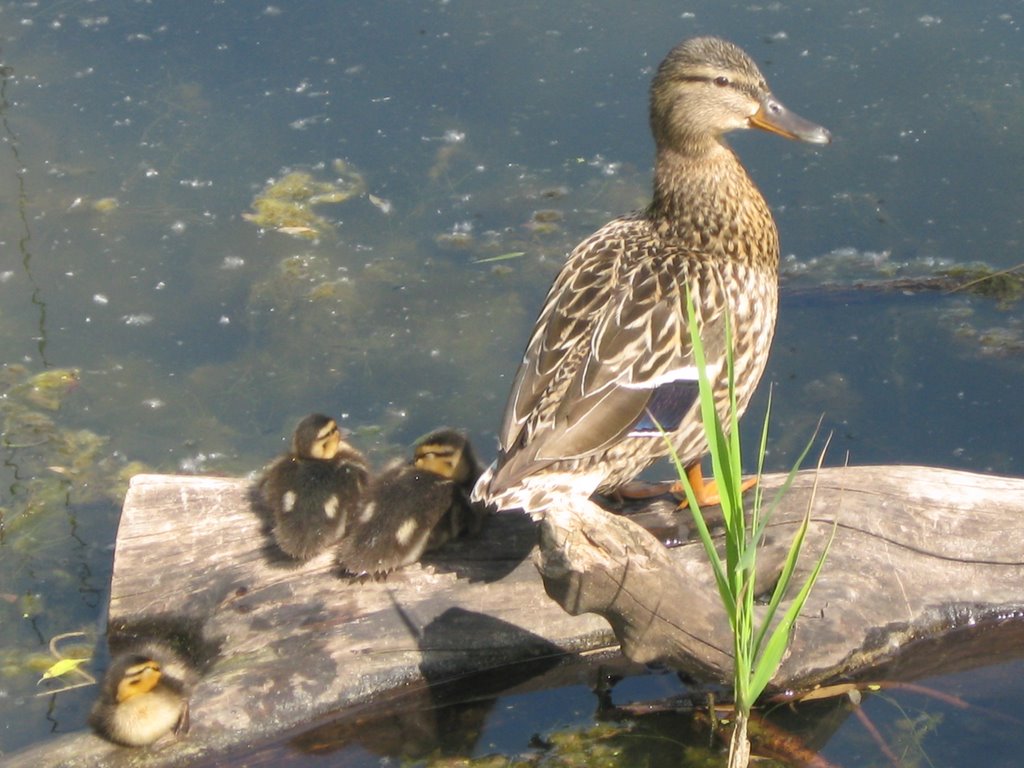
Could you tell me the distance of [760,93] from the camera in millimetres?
3941

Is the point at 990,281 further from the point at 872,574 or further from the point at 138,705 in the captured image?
the point at 138,705

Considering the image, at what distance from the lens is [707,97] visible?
3887mm

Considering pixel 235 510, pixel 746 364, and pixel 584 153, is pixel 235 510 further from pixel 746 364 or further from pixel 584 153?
pixel 584 153

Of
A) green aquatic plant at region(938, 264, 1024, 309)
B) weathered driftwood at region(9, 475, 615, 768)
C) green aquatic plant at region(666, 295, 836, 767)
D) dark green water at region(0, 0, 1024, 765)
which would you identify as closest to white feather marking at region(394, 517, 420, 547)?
weathered driftwood at region(9, 475, 615, 768)

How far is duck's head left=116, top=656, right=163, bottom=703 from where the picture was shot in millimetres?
3068

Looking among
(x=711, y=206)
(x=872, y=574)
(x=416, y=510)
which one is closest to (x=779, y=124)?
(x=711, y=206)

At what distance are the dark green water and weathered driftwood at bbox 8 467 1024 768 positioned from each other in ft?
1.60

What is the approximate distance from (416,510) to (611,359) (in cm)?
60

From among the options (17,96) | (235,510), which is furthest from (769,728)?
(17,96)

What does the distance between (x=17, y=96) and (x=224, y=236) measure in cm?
135

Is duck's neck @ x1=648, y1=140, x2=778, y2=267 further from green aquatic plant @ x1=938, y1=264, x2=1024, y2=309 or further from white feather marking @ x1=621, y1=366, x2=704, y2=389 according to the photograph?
green aquatic plant @ x1=938, y1=264, x2=1024, y2=309

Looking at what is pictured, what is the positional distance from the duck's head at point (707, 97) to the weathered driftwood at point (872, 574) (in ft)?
3.22

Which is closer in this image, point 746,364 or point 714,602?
point 714,602

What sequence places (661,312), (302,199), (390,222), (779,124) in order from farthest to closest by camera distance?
(302,199), (390,222), (779,124), (661,312)
